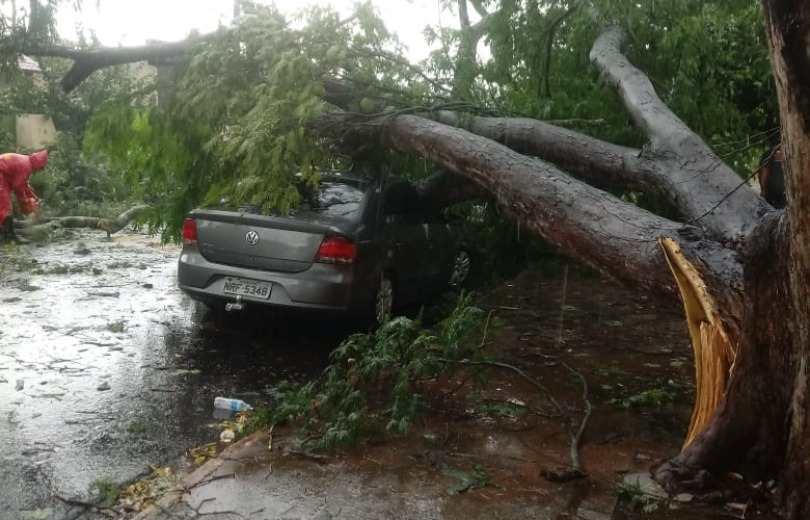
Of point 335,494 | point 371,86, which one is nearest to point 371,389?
point 335,494

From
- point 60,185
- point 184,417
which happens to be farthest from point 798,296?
point 60,185

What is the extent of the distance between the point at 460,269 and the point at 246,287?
3739mm

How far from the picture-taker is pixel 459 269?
9.86m

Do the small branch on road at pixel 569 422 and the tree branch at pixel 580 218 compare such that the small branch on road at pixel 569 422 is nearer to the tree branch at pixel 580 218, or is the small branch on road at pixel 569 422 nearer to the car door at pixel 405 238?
the tree branch at pixel 580 218

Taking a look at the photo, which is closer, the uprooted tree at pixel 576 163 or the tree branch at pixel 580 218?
the uprooted tree at pixel 576 163

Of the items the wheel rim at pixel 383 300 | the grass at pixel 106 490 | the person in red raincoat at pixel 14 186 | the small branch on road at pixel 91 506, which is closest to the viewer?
the small branch on road at pixel 91 506

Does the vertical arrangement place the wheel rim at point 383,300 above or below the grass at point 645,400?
above

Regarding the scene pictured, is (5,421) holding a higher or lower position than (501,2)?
lower

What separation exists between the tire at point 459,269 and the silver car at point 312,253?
1.82 m

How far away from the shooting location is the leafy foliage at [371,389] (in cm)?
447

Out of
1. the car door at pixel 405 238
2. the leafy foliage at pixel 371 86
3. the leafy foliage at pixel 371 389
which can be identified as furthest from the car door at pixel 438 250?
the leafy foliage at pixel 371 389

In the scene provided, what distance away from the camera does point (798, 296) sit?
3211mm

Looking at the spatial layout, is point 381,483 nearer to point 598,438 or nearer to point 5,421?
point 598,438

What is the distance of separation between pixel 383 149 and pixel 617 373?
333 centimetres
